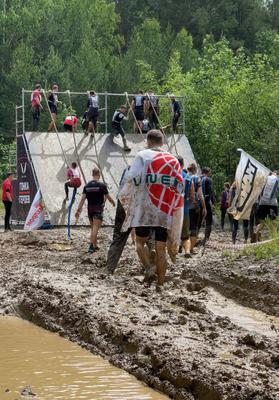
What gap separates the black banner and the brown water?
67.6 feet

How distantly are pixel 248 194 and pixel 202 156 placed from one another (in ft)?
60.4

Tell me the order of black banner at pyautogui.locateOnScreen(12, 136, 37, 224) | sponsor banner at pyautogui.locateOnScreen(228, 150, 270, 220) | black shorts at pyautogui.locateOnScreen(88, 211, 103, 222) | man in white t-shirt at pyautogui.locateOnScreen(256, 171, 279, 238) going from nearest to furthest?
1. black shorts at pyautogui.locateOnScreen(88, 211, 103, 222)
2. man in white t-shirt at pyautogui.locateOnScreen(256, 171, 279, 238)
3. sponsor banner at pyautogui.locateOnScreen(228, 150, 270, 220)
4. black banner at pyautogui.locateOnScreen(12, 136, 37, 224)

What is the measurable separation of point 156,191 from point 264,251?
295cm

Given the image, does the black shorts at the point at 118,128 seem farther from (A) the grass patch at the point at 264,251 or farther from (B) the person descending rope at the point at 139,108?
(A) the grass patch at the point at 264,251

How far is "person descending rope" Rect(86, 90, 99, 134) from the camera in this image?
29.7 meters

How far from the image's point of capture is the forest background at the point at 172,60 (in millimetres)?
36594

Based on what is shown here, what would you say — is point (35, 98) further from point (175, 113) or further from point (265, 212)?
point (265, 212)

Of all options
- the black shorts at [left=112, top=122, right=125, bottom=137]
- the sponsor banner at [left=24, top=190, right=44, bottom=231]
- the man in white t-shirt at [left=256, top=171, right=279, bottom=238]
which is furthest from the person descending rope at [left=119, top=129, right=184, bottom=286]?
the black shorts at [left=112, top=122, right=125, bottom=137]

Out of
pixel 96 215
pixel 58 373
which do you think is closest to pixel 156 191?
pixel 58 373

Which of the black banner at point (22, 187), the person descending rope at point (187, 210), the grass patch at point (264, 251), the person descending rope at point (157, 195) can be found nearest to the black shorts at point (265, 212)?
the person descending rope at point (187, 210)

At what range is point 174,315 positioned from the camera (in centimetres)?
881

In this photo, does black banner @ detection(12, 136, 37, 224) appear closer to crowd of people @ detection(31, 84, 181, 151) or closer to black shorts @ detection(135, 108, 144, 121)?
crowd of people @ detection(31, 84, 181, 151)

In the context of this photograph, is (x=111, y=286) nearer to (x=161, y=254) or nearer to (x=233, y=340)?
(x=161, y=254)

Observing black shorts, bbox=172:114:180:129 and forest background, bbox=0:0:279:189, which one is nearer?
black shorts, bbox=172:114:180:129
